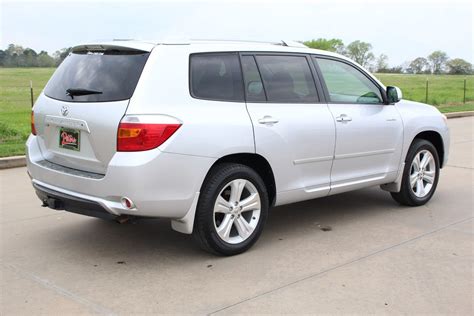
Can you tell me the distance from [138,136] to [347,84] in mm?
2577

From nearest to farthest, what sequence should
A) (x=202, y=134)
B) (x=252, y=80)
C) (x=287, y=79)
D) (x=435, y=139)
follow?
(x=202, y=134) → (x=252, y=80) → (x=287, y=79) → (x=435, y=139)

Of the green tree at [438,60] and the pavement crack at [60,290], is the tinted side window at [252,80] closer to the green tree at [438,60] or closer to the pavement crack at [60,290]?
the pavement crack at [60,290]

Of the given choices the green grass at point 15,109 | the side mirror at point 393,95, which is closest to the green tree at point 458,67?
the green grass at point 15,109

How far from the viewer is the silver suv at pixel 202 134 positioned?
4016 millimetres

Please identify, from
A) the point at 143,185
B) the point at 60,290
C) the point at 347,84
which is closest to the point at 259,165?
the point at 143,185

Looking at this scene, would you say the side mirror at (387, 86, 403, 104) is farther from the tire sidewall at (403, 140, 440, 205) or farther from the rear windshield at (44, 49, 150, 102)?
the rear windshield at (44, 49, 150, 102)

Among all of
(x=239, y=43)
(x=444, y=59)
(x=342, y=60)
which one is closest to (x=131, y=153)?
A: (x=239, y=43)

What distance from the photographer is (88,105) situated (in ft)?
13.8

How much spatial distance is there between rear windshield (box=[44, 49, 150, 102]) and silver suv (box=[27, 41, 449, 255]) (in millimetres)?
12

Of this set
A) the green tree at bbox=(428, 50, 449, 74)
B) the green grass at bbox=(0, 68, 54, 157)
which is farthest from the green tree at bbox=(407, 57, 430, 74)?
the green grass at bbox=(0, 68, 54, 157)

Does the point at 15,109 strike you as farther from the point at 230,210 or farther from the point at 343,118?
the point at 230,210

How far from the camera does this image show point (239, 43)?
16.0ft

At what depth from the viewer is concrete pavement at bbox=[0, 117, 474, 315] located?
12.0ft

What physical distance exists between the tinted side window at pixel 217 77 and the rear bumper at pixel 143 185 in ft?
1.91
